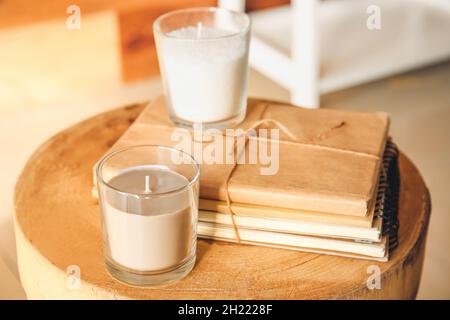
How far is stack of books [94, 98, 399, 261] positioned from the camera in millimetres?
718

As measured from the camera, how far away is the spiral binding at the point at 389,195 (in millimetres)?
750

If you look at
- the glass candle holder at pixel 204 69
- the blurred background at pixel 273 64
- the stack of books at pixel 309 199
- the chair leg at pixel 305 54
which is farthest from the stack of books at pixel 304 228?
the chair leg at pixel 305 54

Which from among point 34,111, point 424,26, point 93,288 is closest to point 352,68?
point 424,26

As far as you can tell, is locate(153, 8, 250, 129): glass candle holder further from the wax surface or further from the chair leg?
the chair leg

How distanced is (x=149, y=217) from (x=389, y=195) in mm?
310

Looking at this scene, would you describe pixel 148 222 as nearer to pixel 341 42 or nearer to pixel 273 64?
pixel 273 64

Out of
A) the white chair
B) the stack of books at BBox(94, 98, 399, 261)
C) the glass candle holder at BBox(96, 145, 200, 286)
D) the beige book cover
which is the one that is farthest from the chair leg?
the glass candle holder at BBox(96, 145, 200, 286)

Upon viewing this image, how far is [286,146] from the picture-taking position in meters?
0.82

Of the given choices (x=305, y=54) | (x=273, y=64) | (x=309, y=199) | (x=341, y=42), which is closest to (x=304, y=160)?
(x=309, y=199)

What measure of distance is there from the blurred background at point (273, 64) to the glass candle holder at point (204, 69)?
0.67 m

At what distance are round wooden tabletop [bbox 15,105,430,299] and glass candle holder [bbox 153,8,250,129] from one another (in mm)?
155

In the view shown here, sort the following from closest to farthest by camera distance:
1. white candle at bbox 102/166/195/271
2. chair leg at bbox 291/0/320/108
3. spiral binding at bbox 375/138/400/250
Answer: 1. white candle at bbox 102/166/195/271
2. spiral binding at bbox 375/138/400/250
3. chair leg at bbox 291/0/320/108

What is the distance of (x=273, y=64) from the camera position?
69.3 inches

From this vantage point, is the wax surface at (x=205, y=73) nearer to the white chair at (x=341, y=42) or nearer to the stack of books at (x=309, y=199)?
the stack of books at (x=309, y=199)
